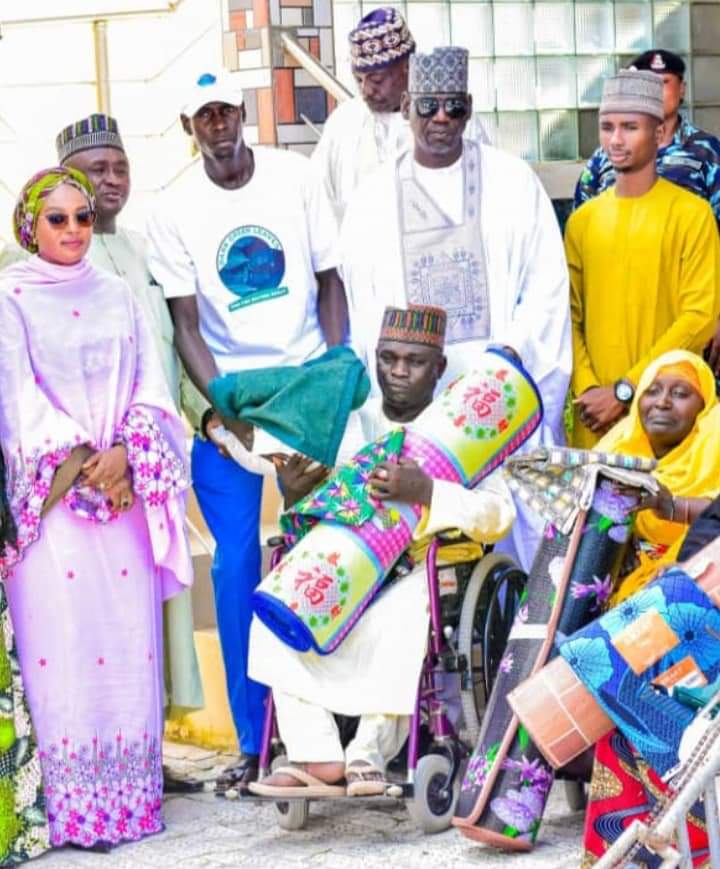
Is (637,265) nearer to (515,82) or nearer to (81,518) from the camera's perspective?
A: (81,518)

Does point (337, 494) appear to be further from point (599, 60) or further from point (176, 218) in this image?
point (599, 60)

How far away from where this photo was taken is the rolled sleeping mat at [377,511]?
6.62 metres

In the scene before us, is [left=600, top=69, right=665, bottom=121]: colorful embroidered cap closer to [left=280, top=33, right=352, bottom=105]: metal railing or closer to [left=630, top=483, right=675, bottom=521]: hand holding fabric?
[left=630, top=483, right=675, bottom=521]: hand holding fabric

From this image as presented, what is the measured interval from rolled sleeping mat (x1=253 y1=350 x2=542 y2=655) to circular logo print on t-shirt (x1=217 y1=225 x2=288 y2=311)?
80 cm

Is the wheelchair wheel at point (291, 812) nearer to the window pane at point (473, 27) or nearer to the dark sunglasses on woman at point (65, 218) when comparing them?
the dark sunglasses on woman at point (65, 218)

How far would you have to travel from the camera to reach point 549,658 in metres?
6.31

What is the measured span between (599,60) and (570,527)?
521cm

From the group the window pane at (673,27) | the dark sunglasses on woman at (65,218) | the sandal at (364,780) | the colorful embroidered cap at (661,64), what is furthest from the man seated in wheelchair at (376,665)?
the window pane at (673,27)

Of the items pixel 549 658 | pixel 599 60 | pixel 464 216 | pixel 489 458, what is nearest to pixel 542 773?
pixel 549 658

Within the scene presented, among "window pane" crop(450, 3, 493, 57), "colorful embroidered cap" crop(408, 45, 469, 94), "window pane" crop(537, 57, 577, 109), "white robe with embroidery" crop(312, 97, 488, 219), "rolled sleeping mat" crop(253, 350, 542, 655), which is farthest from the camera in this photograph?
"window pane" crop(537, 57, 577, 109)

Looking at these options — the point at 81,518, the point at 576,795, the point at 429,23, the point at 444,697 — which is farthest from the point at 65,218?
the point at 429,23

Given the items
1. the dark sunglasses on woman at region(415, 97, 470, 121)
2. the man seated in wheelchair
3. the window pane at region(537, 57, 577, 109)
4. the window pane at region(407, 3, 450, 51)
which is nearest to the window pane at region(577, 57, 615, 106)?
the window pane at region(537, 57, 577, 109)

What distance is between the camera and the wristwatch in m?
7.10

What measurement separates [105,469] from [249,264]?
1.02 m
